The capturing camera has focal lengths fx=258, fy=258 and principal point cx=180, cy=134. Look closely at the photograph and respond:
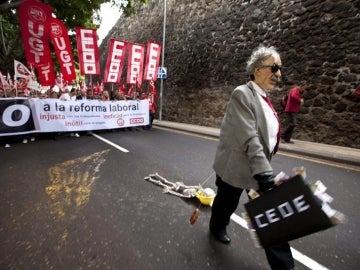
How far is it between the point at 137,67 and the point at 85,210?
1027 cm

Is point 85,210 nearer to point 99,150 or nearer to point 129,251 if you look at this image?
point 129,251

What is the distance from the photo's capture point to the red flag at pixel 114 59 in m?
11.7

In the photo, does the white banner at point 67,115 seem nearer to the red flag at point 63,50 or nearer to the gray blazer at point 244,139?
the red flag at point 63,50

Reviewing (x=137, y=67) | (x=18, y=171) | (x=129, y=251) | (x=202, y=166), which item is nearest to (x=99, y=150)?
(x=18, y=171)

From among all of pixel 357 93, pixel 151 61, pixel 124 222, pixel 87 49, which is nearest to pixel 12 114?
pixel 87 49

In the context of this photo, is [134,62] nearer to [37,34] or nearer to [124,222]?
[37,34]

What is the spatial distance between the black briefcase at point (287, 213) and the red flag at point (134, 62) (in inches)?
452

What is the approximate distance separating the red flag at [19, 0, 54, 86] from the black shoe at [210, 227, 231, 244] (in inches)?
382

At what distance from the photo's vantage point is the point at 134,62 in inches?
492

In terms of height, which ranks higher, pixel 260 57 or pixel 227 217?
pixel 260 57

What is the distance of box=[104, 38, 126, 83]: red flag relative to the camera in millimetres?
11656

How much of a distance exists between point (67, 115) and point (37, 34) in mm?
3733

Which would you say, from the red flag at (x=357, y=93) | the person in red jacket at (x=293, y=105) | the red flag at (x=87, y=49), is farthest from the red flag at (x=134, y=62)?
the red flag at (x=357, y=93)

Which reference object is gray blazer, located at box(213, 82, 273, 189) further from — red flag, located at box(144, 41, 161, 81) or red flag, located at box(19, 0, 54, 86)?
red flag, located at box(144, 41, 161, 81)
